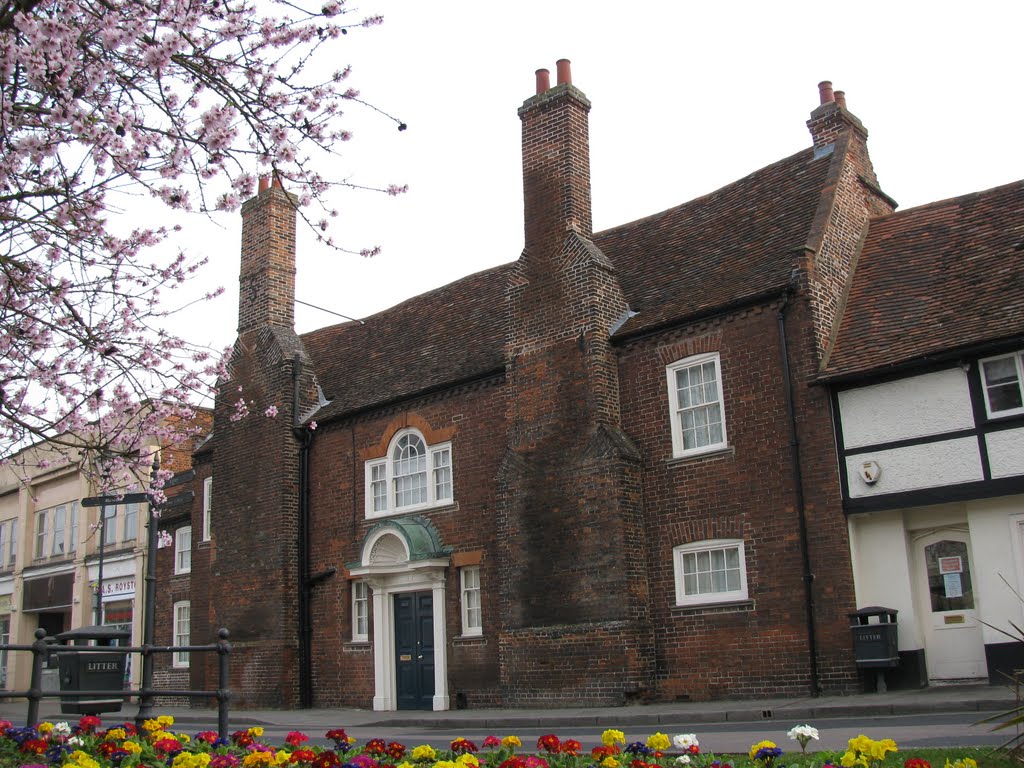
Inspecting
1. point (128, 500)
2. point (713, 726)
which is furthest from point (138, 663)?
point (713, 726)

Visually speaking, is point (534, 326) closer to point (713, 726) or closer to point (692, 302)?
point (692, 302)

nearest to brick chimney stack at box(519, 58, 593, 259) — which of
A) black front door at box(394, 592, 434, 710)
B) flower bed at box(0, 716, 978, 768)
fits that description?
black front door at box(394, 592, 434, 710)

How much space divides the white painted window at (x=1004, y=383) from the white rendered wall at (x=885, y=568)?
2111 millimetres

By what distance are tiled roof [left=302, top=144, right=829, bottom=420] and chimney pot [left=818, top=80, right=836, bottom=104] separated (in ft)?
3.37

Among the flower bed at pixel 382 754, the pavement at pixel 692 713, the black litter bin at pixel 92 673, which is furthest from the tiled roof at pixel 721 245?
the black litter bin at pixel 92 673

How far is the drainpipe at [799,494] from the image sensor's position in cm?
1545

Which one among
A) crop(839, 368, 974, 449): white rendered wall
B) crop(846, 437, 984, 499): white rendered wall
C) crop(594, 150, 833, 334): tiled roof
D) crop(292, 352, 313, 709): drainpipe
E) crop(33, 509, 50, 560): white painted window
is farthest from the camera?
crop(33, 509, 50, 560): white painted window

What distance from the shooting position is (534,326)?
19641 millimetres

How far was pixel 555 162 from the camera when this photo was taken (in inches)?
798

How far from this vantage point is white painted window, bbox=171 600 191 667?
27969 mm

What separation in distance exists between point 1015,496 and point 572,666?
737 centimetres

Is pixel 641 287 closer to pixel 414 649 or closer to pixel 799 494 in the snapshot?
pixel 799 494

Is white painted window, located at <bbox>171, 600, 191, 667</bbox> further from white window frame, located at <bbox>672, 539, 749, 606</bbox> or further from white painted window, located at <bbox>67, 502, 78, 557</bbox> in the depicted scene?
white window frame, located at <bbox>672, 539, 749, 606</bbox>

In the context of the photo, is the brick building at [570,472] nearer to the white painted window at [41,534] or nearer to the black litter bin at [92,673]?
the black litter bin at [92,673]
